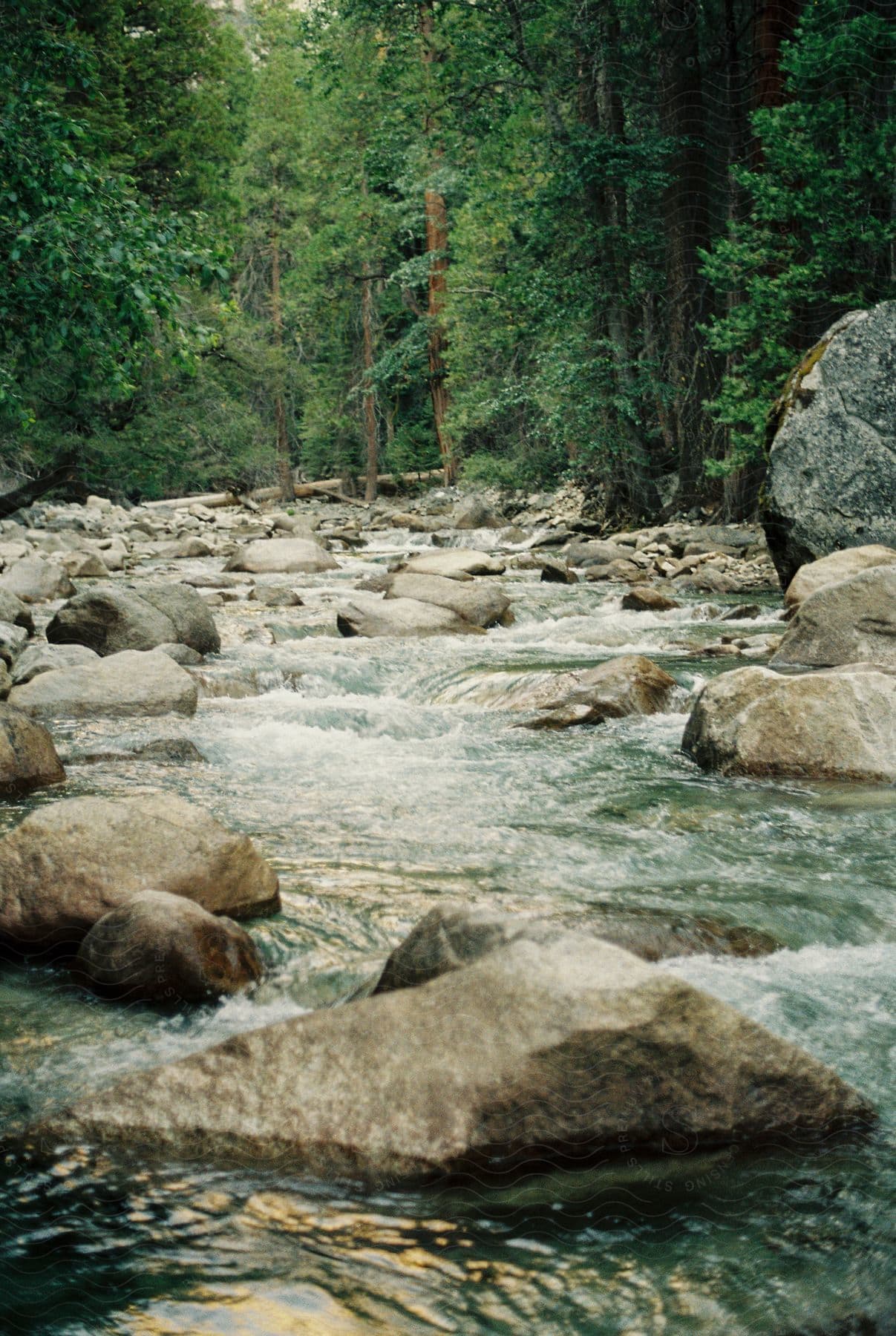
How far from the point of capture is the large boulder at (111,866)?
3.53 m

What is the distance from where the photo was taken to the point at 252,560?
15.3m

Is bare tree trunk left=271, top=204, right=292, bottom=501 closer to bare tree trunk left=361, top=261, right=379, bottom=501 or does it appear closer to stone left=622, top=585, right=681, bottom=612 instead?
bare tree trunk left=361, top=261, right=379, bottom=501

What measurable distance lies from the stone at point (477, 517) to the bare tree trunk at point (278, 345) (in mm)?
9403

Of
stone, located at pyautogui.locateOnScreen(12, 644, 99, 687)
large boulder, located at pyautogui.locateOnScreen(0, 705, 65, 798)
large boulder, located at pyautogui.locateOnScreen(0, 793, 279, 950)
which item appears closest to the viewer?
large boulder, located at pyautogui.locateOnScreen(0, 793, 279, 950)

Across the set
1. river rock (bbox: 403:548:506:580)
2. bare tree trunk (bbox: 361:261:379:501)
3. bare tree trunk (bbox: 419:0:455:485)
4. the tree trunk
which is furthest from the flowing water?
bare tree trunk (bbox: 361:261:379:501)

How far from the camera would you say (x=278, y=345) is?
1122 inches

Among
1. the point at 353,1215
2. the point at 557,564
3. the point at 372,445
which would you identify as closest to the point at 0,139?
the point at 353,1215

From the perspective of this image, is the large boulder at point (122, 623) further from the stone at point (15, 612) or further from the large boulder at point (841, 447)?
the large boulder at point (841, 447)

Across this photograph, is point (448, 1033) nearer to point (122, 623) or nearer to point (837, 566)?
point (122, 623)

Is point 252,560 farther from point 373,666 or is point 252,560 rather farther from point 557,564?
point 373,666

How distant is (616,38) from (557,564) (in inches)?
300

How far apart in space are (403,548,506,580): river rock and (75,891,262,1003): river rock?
29.8 feet

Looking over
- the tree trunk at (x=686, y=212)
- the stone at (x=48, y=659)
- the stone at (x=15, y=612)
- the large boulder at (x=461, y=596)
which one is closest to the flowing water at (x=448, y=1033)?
the stone at (x=48, y=659)

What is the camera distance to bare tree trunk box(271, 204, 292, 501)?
29.4 meters
